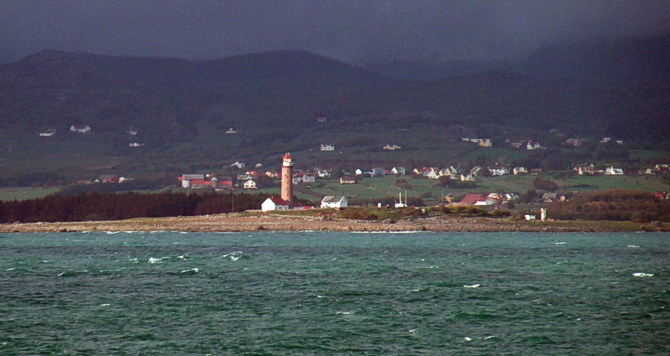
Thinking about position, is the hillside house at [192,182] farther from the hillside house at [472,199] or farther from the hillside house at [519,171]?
the hillside house at [519,171]

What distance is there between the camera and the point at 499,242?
65938 millimetres

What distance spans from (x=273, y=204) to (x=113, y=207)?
19391 millimetres

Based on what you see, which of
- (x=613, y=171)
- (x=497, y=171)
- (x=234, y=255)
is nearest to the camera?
(x=234, y=255)

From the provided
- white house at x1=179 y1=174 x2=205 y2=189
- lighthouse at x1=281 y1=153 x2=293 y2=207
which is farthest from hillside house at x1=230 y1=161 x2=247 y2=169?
lighthouse at x1=281 y1=153 x2=293 y2=207

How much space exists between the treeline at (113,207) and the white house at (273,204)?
3.19m

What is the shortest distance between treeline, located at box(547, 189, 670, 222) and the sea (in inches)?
1302

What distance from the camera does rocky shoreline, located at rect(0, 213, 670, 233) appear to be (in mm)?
81688

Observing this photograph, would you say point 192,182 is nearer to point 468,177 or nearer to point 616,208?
point 468,177

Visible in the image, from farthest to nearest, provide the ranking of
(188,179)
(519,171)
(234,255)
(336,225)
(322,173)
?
1. (322,173)
2. (519,171)
3. (188,179)
4. (336,225)
5. (234,255)

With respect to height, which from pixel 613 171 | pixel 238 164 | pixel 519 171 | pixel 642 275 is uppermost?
pixel 238 164

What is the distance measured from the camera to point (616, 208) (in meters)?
94.3

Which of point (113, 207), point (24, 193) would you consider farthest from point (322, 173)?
point (113, 207)

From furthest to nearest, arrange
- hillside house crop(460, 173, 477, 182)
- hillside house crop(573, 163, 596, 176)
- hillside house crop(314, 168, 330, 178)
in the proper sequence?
hillside house crop(314, 168, 330, 178), hillside house crop(573, 163, 596, 176), hillside house crop(460, 173, 477, 182)

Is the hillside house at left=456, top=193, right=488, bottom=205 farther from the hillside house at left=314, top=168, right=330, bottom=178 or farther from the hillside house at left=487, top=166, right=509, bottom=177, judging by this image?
the hillside house at left=314, top=168, right=330, bottom=178
